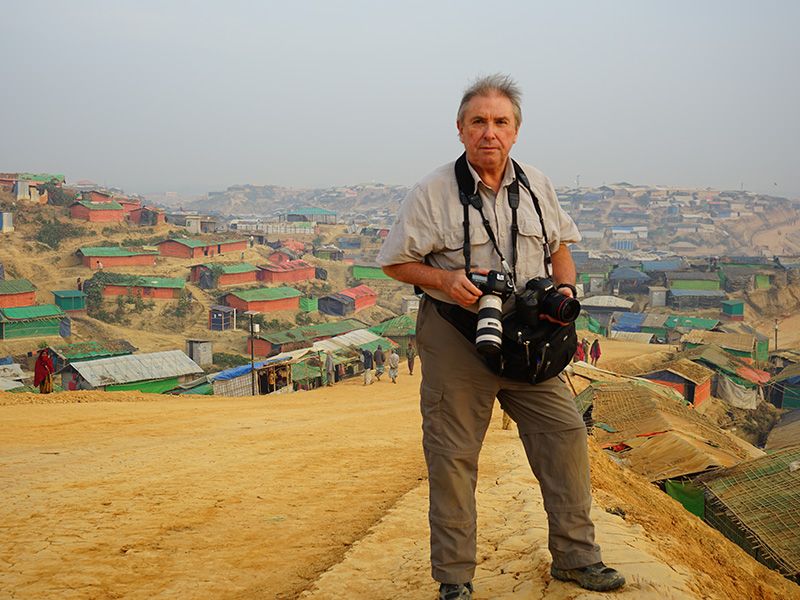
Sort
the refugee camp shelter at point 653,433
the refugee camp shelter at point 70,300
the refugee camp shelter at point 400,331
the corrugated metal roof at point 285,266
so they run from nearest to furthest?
the refugee camp shelter at point 653,433
the refugee camp shelter at point 400,331
the refugee camp shelter at point 70,300
the corrugated metal roof at point 285,266

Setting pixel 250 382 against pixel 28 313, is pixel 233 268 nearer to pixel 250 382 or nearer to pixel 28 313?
pixel 28 313

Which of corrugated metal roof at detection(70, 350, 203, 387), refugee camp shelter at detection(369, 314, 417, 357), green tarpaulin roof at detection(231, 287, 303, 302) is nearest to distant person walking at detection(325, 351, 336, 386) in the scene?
corrugated metal roof at detection(70, 350, 203, 387)

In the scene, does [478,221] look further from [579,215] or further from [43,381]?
[579,215]

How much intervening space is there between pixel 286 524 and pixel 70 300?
3430cm

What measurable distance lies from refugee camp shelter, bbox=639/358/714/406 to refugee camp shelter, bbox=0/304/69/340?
76.4 feet

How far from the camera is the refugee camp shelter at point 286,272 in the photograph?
4600cm

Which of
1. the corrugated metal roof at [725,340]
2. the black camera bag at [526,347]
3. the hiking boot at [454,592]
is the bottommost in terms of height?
the corrugated metal roof at [725,340]

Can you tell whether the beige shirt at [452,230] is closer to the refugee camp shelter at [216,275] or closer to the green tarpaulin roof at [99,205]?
the refugee camp shelter at [216,275]

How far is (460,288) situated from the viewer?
247cm

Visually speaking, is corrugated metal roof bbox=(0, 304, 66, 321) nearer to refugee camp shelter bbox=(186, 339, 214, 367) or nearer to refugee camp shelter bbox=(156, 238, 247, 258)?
refugee camp shelter bbox=(186, 339, 214, 367)

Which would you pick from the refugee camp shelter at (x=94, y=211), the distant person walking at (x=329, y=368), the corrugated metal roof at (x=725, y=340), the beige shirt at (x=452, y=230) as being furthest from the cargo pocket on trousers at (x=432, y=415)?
the refugee camp shelter at (x=94, y=211)

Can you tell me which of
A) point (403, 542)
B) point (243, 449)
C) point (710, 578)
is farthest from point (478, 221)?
point (243, 449)

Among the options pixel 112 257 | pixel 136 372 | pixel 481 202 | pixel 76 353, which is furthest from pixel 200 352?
pixel 481 202

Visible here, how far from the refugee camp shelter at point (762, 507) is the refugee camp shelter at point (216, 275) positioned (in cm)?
3653
